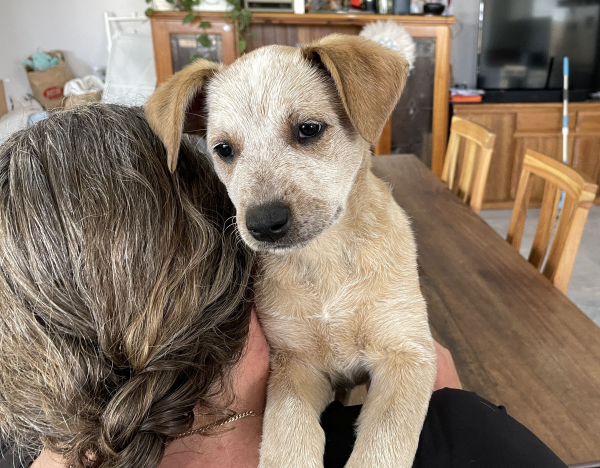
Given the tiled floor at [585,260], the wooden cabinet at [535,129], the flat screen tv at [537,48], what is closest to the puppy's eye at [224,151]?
the tiled floor at [585,260]

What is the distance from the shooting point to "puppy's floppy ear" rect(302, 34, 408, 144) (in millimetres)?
810

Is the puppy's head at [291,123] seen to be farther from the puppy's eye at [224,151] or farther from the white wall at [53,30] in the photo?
the white wall at [53,30]

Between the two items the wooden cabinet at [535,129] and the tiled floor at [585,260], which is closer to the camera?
the tiled floor at [585,260]

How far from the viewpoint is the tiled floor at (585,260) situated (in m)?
2.85

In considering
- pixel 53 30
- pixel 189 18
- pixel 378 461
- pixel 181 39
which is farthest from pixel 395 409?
pixel 53 30

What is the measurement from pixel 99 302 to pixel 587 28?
5030mm

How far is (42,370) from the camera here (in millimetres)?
626

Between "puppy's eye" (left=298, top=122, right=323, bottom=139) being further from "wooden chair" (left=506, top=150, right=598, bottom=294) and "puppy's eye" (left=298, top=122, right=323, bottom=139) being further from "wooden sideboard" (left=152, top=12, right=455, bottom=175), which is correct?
"wooden sideboard" (left=152, top=12, right=455, bottom=175)

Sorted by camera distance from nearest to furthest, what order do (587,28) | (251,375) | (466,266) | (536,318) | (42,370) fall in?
(42,370) < (251,375) < (536,318) < (466,266) < (587,28)

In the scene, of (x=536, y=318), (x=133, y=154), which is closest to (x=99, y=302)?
(x=133, y=154)

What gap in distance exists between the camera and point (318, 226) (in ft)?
2.60

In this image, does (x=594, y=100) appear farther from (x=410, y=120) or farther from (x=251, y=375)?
(x=251, y=375)

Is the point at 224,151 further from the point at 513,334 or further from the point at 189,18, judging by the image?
the point at 189,18

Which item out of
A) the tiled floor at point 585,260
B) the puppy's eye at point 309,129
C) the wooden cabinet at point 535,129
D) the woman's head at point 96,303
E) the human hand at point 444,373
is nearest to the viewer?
the woman's head at point 96,303
